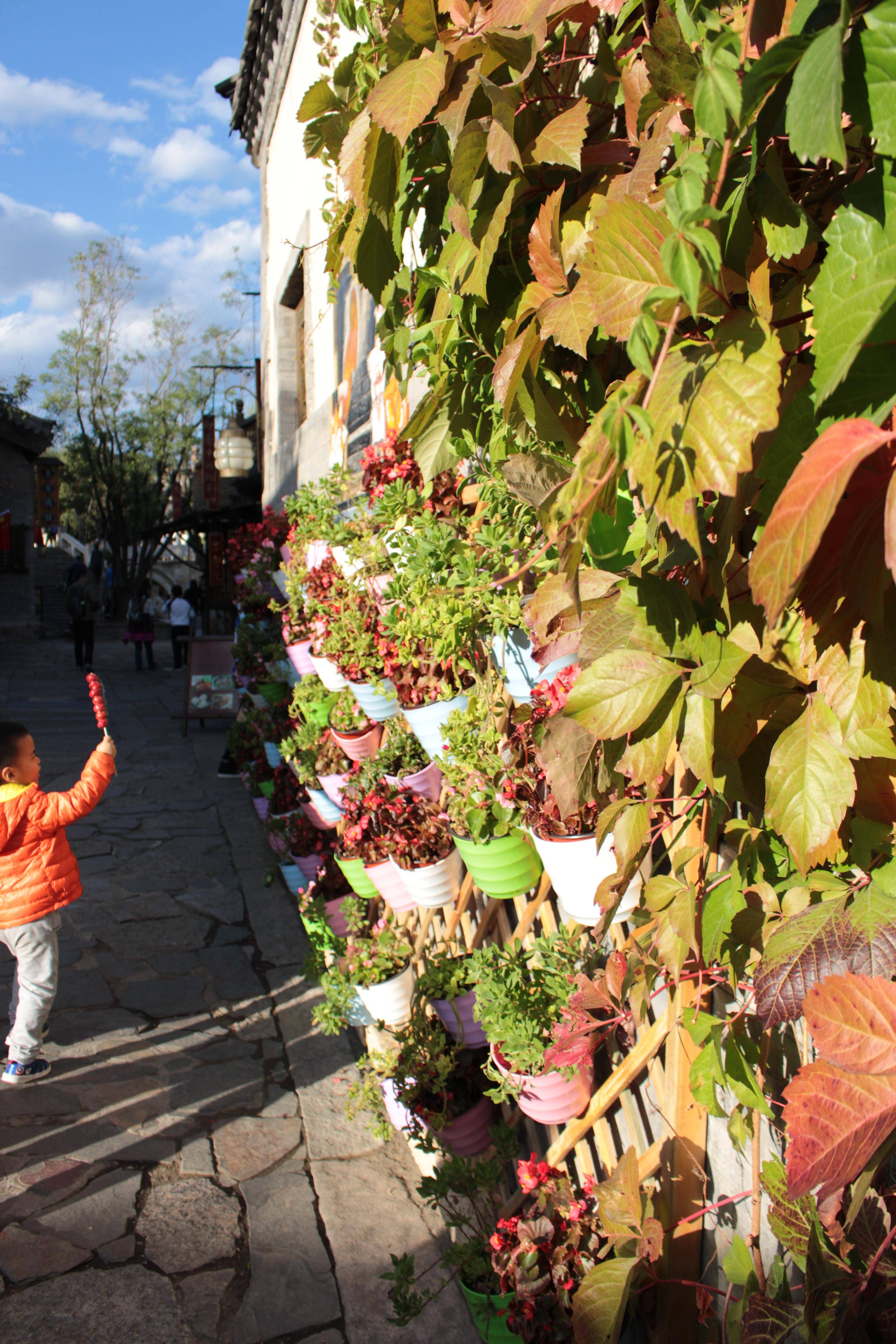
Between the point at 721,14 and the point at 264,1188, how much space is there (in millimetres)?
3034

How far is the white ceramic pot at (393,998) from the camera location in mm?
2805

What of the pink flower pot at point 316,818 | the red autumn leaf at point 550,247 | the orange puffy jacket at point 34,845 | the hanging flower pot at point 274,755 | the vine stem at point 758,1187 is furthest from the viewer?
the hanging flower pot at point 274,755

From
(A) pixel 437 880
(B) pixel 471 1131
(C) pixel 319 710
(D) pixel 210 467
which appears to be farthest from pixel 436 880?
(D) pixel 210 467

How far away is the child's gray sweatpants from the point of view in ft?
10.6

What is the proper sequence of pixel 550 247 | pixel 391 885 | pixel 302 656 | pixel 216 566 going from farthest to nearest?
pixel 216 566 → pixel 302 656 → pixel 391 885 → pixel 550 247

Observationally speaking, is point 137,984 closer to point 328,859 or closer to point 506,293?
point 328,859

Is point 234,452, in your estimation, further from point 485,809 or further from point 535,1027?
point 535,1027

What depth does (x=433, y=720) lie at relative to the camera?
206 cm

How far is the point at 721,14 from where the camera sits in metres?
0.72

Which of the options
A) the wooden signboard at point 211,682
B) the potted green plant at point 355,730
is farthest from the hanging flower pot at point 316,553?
the wooden signboard at point 211,682

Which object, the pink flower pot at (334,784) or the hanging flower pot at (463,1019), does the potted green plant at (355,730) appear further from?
the hanging flower pot at (463,1019)

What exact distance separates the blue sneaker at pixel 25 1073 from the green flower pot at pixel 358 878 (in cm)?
134

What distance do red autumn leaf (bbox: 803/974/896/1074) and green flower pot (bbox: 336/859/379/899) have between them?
2.52m

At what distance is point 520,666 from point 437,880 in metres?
0.95
